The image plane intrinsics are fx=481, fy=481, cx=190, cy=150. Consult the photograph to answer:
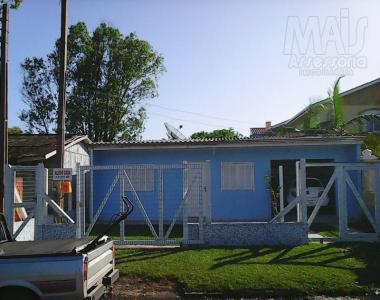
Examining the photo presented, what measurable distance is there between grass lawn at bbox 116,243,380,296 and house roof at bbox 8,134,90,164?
6.20 metres

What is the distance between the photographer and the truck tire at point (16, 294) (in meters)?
5.66

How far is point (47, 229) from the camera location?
1162 centimetres

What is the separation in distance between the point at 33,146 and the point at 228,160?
718 cm

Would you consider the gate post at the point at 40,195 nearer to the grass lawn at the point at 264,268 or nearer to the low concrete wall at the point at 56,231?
the low concrete wall at the point at 56,231

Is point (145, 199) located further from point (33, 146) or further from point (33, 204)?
point (33, 204)

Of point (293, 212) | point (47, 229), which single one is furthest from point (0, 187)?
point (293, 212)

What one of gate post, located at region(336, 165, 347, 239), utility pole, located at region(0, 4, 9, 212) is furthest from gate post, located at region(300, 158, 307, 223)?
utility pole, located at region(0, 4, 9, 212)

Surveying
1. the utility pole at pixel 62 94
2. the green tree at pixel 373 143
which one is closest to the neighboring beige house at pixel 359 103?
the green tree at pixel 373 143

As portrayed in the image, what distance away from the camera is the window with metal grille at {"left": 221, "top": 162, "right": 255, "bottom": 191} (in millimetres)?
18391

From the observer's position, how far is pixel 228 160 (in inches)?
726

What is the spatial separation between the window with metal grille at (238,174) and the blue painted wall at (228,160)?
16cm

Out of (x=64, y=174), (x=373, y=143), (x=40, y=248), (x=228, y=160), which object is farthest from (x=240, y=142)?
(x=40, y=248)

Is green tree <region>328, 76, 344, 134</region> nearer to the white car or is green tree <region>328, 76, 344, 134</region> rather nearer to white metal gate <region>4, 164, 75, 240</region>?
the white car

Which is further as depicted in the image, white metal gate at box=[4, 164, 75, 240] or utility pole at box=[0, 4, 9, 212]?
utility pole at box=[0, 4, 9, 212]
